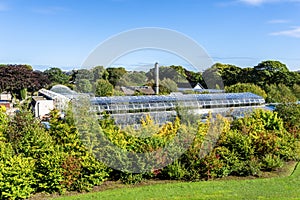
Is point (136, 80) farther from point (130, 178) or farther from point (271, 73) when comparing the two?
point (130, 178)

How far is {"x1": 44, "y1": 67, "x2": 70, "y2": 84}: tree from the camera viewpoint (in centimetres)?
5166

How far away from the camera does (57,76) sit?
52.7m

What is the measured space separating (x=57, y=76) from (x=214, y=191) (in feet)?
152

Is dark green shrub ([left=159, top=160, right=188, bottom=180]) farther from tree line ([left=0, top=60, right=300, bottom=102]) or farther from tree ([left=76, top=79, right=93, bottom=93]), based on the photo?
tree ([left=76, top=79, right=93, bottom=93])

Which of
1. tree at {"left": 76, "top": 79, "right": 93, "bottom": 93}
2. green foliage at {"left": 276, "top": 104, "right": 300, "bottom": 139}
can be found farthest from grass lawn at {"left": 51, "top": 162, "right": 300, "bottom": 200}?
tree at {"left": 76, "top": 79, "right": 93, "bottom": 93}

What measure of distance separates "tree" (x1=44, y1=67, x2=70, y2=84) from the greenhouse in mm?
35471

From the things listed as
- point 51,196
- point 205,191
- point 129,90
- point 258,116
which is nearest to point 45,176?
point 51,196

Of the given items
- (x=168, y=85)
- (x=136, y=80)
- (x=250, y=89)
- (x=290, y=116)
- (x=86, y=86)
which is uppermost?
(x=136, y=80)

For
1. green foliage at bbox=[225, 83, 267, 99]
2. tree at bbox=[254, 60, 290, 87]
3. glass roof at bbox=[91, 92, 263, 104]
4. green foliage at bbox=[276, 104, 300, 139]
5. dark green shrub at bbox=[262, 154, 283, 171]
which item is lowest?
dark green shrub at bbox=[262, 154, 283, 171]

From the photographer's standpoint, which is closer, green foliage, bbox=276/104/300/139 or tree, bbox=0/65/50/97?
green foliage, bbox=276/104/300/139

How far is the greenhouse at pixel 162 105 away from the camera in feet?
48.5

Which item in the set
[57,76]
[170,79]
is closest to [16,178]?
[170,79]

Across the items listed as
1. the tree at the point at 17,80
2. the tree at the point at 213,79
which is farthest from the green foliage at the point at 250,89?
the tree at the point at 17,80

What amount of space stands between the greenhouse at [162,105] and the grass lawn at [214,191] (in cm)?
426
